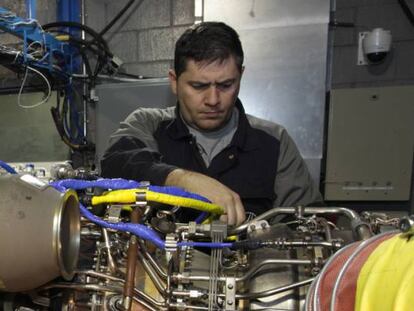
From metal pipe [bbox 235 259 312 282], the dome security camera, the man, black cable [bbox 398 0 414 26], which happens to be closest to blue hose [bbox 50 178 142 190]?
metal pipe [bbox 235 259 312 282]

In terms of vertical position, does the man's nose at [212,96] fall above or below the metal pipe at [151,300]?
above

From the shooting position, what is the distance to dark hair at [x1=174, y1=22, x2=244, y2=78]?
46.4 inches

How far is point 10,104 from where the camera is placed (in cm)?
235

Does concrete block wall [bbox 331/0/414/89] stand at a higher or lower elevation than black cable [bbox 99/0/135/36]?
lower

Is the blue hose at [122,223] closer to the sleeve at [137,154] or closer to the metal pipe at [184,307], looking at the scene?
the metal pipe at [184,307]

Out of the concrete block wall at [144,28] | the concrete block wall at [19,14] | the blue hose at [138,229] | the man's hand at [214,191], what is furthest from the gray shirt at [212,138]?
the concrete block wall at [19,14]

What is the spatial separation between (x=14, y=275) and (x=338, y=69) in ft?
6.21

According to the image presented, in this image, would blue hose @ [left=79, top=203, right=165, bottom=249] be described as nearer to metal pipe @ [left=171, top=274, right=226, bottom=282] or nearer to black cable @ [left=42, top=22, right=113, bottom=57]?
metal pipe @ [left=171, top=274, right=226, bottom=282]

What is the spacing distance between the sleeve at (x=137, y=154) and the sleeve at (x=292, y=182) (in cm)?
50

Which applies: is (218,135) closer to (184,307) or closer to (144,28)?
(184,307)

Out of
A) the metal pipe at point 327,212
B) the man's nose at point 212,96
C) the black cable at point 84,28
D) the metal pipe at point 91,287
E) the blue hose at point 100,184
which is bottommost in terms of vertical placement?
the metal pipe at point 91,287

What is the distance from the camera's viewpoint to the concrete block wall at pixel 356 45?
1.84 metres

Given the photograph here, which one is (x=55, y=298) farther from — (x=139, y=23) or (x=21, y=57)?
(x=139, y=23)

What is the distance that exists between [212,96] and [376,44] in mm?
1090
